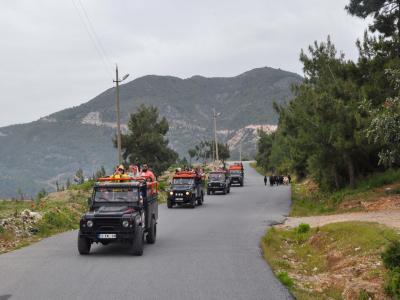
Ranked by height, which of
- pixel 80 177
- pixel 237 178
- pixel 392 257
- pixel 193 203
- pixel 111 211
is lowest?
pixel 193 203

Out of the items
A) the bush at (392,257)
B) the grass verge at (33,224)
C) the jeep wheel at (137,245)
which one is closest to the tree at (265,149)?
the grass verge at (33,224)

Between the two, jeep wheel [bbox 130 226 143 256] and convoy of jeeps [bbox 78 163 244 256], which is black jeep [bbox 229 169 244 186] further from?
jeep wheel [bbox 130 226 143 256]

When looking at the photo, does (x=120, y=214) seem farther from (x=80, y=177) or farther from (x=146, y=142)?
(x=80, y=177)

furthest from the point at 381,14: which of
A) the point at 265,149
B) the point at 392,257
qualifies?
the point at 265,149

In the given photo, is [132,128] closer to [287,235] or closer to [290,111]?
[290,111]

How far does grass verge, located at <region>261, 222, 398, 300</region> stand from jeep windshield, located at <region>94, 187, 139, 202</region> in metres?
4.31

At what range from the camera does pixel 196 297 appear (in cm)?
970

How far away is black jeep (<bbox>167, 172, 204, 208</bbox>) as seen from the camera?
111 feet

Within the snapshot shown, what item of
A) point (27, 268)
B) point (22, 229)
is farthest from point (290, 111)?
point (27, 268)

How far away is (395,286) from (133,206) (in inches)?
338

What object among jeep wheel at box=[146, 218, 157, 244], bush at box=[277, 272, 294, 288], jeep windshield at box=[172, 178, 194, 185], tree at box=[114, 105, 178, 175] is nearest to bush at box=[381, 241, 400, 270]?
bush at box=[277, 272, 294, 288]

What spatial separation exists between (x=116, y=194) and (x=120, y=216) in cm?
158

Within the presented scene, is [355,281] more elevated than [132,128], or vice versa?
[132,128]

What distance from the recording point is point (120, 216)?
48.3ft
